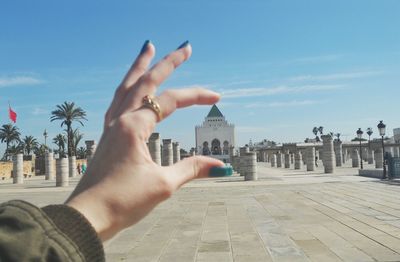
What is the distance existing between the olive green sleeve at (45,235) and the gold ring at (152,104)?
37 cm

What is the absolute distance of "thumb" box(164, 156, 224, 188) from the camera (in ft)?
4.76

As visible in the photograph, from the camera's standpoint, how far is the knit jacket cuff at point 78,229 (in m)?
1.17

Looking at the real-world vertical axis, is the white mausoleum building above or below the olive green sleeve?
above

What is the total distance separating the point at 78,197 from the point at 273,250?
6.61m

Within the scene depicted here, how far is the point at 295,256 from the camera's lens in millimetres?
6996

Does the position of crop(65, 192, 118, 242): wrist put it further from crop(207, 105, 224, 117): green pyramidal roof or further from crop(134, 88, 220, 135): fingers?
crop(207, 105, 224, 117): green pyramidal roof

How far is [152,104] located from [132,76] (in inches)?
7.3

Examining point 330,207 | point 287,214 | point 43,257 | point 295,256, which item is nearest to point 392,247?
point 295,256

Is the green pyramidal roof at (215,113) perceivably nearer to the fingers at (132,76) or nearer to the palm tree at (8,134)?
the palm tree at (8,134)

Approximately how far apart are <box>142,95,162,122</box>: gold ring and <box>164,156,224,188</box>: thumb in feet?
0.57

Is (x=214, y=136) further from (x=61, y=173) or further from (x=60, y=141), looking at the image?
(x=61, y=173)

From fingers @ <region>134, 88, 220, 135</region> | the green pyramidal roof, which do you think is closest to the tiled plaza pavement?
fingers @ <region>134, 88, 220, 135</region>

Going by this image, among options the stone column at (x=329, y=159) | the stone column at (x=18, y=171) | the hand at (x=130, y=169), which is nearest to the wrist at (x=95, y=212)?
the hand at (x=130, y=169)

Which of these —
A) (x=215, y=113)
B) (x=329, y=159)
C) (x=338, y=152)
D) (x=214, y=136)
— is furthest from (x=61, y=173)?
(x=215, y=113)
